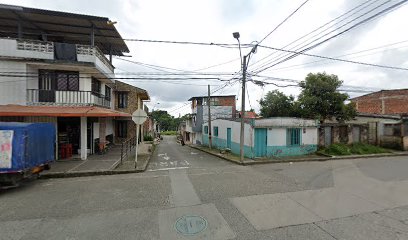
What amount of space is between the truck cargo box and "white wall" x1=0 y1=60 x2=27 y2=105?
543 centimetres

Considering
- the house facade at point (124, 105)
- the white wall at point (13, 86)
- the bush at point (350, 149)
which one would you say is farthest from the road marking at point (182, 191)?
the house facade at point (124, 105)

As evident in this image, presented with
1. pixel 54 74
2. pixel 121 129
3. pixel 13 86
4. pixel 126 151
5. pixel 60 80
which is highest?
pixel 54 74

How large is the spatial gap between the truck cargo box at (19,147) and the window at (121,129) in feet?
46.9

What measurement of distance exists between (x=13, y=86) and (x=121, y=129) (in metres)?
11.4

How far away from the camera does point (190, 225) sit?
14.8 ft

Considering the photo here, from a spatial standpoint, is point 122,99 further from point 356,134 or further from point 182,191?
point 356,134

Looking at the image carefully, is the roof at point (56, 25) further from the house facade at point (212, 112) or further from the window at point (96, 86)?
the house facade at point (212, 112)

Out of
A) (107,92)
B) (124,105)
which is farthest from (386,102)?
(107,92)

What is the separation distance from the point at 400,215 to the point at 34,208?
9088mm

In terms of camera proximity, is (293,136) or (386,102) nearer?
(293,136)

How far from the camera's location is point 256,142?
45.3 feet

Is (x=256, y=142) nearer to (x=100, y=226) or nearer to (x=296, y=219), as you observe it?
(x=296, y=219)

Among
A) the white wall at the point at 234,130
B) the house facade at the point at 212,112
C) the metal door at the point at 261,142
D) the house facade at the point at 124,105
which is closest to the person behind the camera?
the metal door at the point at 261,142

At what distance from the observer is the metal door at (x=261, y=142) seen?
1383cm
